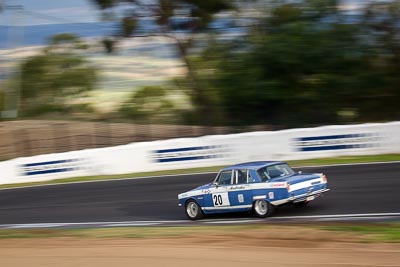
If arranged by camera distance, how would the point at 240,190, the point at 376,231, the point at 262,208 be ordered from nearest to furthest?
the point at 376,231
the point at 262,208
the point at 240,190

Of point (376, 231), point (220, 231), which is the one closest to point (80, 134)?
point (220, 231)

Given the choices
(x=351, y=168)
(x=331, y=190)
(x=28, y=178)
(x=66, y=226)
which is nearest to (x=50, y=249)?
(x=66, y=226)

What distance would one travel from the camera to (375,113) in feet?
111

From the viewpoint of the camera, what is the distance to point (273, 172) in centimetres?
1427

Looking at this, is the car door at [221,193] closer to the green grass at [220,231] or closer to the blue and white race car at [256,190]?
the blue and white race car at [256,190]

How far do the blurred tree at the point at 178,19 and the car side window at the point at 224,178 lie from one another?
1021 inches

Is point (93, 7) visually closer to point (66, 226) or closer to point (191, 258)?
point (66, 226)

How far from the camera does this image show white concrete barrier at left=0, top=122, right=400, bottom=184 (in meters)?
22.7

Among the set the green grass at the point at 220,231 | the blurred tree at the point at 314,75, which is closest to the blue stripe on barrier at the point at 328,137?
the blurred tree at the point at 314,75

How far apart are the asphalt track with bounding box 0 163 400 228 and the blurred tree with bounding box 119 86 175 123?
18.6 metres

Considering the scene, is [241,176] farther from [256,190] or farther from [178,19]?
[178,19]

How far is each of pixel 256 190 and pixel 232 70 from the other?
2133 cm

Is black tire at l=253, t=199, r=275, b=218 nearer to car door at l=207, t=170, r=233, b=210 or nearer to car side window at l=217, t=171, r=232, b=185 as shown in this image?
car door at l=207, t=170, r=233, b=210

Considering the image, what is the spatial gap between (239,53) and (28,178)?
45.5 ft
